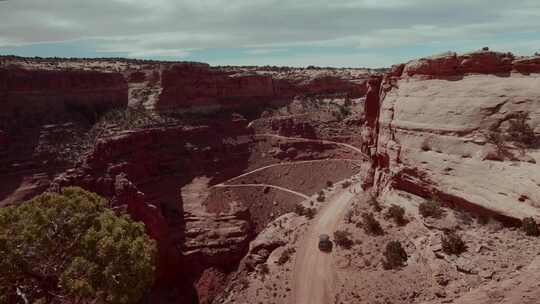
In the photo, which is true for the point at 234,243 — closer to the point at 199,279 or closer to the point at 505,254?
the point at 199,279

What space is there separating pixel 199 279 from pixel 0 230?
17.8 meters

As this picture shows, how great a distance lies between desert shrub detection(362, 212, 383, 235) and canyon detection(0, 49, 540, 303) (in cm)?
42

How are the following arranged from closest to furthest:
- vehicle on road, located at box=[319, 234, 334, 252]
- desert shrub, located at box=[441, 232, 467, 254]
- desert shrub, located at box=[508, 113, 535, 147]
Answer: desert shrub, located at box=[441, 232, 467, 254] < desert shrub, located at box=[508, 113, 535, 147] < vehicle on road, located at box=[319, 234, 334, 252]

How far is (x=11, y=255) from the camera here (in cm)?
1177

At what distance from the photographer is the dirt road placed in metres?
19.6

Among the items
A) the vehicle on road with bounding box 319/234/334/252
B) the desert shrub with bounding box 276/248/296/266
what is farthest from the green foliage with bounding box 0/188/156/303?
the vehicle on road with bounding box 319/234/334/252

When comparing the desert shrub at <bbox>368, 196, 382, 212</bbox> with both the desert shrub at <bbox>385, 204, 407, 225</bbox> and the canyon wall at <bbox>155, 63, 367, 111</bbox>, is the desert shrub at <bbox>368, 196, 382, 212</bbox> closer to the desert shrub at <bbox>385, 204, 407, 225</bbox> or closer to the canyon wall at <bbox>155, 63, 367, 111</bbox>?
the desert shrub at <bbox>385, 204, 407, 225</bbox>

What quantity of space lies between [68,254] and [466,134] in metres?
18.1

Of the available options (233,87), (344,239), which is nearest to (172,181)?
(344,239)

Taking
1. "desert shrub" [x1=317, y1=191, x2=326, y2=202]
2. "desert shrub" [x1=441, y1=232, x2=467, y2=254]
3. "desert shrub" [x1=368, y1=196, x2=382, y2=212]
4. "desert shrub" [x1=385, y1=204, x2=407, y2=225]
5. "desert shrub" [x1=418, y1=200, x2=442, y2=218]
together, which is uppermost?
"desert shrub" [x1=418, y1=200, x2=442, y2=218]

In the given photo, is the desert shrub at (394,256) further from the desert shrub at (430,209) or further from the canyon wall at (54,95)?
the canyon wall at (54,95)

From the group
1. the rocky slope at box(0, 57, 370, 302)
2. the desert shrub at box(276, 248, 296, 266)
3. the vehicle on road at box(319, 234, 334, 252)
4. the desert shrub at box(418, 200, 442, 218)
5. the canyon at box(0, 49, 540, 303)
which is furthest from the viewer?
the rocky slope at box(0, 57, 370, 302)

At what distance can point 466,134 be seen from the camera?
19719mm

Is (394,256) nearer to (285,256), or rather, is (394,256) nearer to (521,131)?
(285,256)
